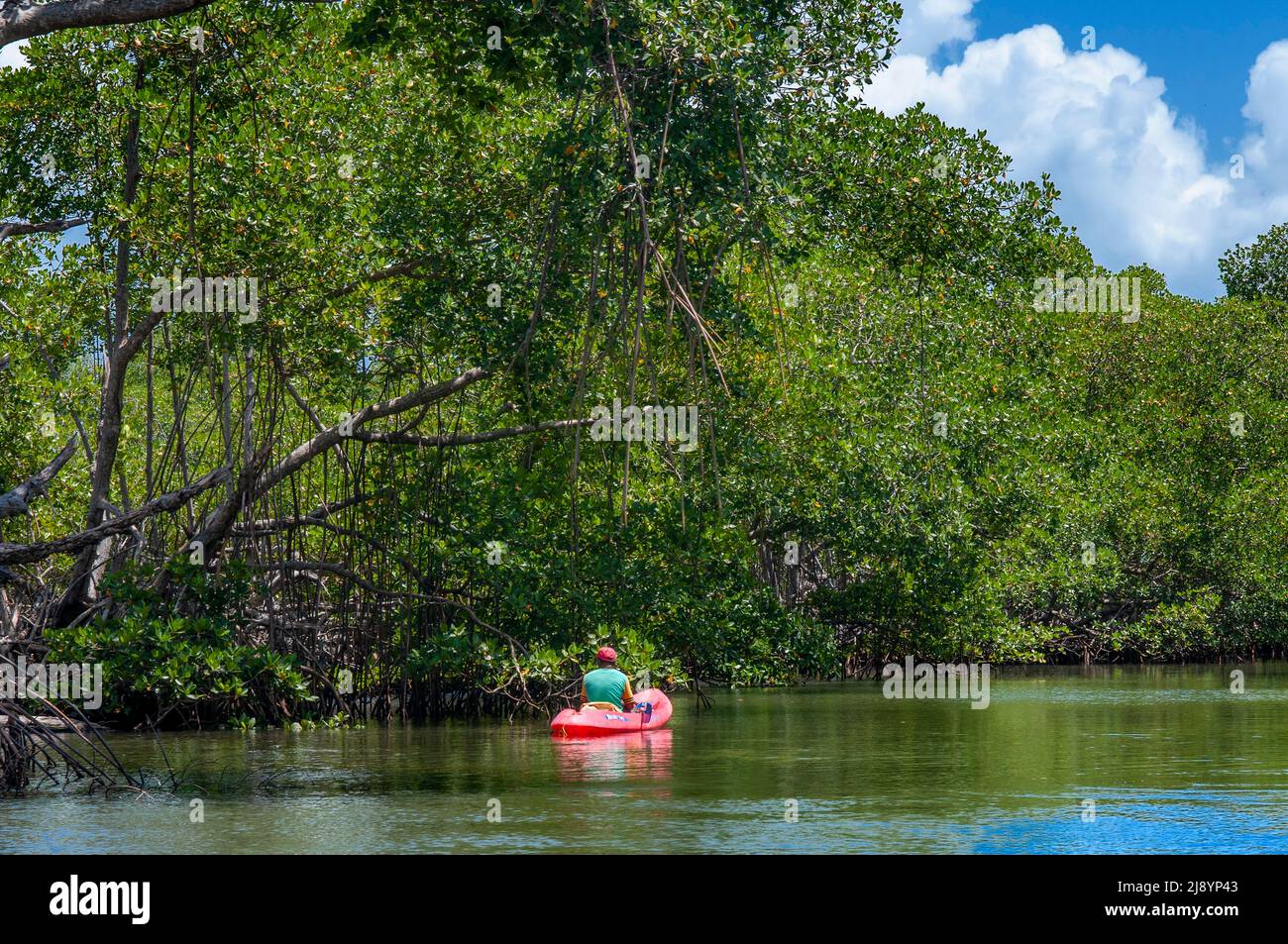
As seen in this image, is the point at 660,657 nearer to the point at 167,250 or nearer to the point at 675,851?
the point at 167,250

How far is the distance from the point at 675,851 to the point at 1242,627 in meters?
25.1

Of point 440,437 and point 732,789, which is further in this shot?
point 440,437

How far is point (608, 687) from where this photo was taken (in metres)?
16.0

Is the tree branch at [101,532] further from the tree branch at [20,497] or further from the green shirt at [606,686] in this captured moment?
the green shirt at [606,686]

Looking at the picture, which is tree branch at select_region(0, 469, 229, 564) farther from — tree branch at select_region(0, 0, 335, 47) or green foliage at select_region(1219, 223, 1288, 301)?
green foliage at select_region(1219, 223, 1288, 301)

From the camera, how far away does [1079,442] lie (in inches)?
1076
